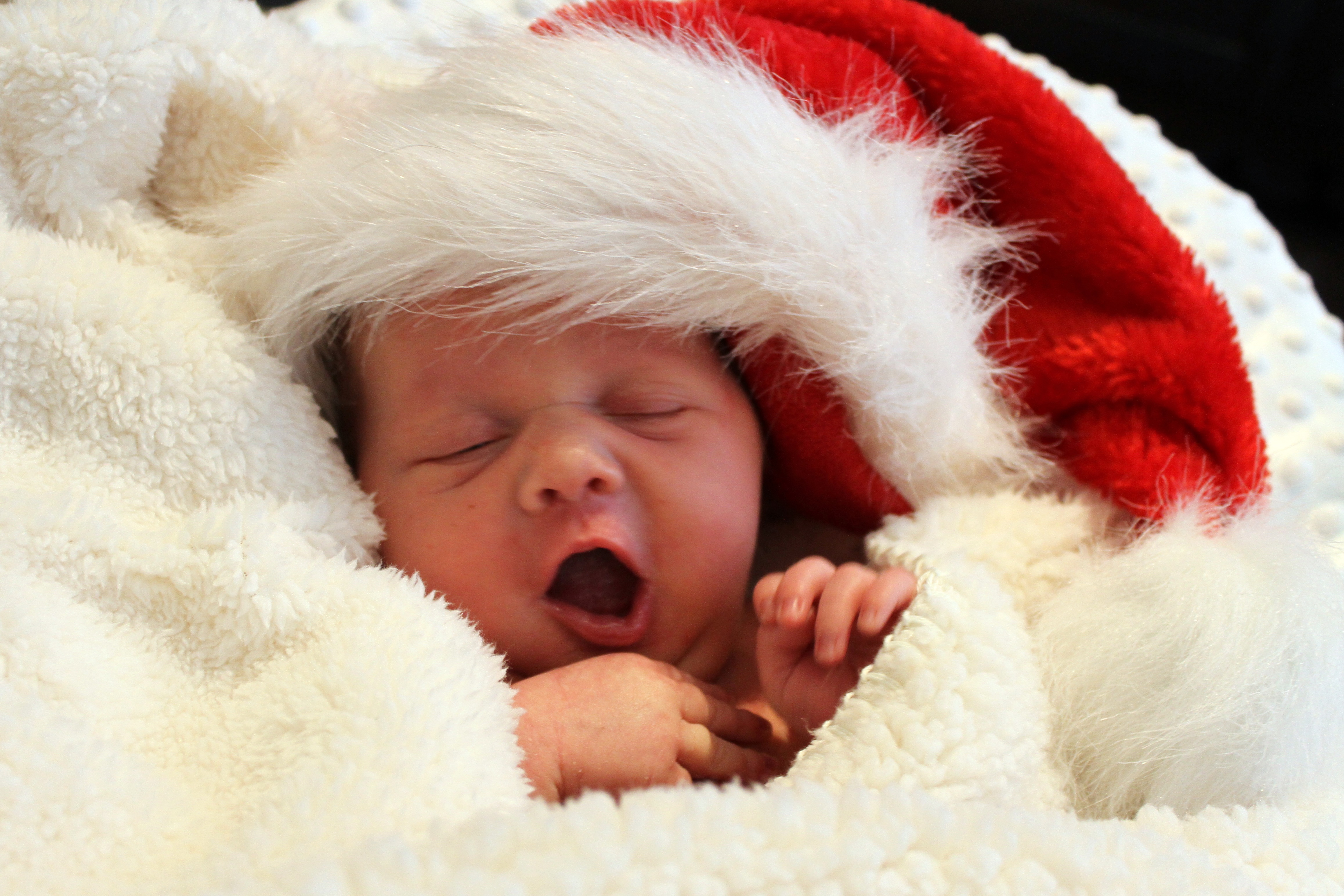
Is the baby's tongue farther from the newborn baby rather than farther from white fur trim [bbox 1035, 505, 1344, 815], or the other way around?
white fur trim [bbox 1035, 505, 1344, 815]

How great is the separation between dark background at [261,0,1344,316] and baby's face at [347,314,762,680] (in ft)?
4.53

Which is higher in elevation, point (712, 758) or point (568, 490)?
point (568, 490)

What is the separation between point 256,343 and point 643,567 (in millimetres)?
352

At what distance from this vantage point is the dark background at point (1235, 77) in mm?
1757

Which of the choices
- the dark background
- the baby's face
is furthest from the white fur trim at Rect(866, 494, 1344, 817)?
the dark background

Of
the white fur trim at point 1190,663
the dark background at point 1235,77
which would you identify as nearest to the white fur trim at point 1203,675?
the white fur trim at point 1190,663

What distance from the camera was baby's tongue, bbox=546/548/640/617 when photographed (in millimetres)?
774

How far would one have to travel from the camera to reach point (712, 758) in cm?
70

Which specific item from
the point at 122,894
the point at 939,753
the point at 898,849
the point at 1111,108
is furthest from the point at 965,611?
the point at 1111,108

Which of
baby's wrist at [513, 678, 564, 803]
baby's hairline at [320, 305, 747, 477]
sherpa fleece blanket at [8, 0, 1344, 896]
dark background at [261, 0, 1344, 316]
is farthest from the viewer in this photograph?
dark background at [261, 0, 1344, 316]

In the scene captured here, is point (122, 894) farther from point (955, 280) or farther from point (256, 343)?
point (955, 280)

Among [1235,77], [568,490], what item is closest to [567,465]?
[568,490]

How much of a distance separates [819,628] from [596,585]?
0.19 m

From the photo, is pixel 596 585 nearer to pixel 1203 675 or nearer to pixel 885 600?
pixel 885 600
